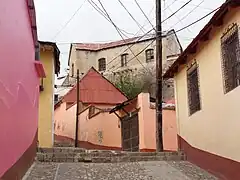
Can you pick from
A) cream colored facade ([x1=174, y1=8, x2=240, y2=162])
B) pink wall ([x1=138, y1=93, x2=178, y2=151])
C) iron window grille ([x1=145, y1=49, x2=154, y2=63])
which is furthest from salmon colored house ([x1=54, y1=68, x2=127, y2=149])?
iron window grille ([x1=145, y1=49, x2=154, y2=63])

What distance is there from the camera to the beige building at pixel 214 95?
7.42 meters

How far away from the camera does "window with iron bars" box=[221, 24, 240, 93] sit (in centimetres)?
742

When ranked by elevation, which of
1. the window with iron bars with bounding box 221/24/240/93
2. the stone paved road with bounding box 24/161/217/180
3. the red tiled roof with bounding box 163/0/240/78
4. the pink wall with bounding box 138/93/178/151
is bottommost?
the stone paved road with bounding box 24/161/217/180

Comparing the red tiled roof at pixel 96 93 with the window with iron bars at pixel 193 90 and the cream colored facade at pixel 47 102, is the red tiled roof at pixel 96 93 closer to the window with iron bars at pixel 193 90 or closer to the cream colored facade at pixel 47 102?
the cream colored facade at pixel 47 102

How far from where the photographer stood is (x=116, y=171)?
8383 millimetres

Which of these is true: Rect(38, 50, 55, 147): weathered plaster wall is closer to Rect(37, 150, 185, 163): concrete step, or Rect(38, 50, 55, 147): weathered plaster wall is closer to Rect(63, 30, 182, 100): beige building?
Rect(37, 150, 185, 163): concrete step

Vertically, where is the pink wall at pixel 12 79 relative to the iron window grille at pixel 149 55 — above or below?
below

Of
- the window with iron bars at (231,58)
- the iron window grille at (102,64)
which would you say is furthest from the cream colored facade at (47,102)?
the iron window grille at (102,64)

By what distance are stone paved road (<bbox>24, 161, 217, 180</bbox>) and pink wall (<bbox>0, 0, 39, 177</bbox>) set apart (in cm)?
113

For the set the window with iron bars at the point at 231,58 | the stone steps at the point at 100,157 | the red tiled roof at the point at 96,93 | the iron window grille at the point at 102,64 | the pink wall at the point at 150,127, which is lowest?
the stone steps at the point at 100,157

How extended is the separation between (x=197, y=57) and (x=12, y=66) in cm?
575

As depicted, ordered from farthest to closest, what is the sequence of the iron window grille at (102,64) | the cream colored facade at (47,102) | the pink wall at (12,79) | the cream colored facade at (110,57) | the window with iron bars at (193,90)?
the iron window grille at (102,64)
the cream colored facade at (110,57)
the cream colored facade at (47,102)
the window with iron bars at (193,90)
the pink wall at (12,79)

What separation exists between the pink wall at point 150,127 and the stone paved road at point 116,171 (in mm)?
5939

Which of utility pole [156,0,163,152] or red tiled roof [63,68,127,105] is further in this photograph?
red tiled roof [63,68,127,105]
